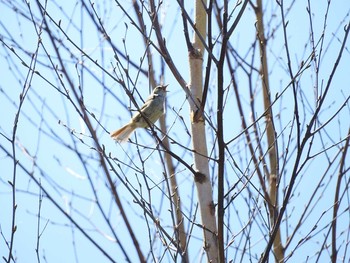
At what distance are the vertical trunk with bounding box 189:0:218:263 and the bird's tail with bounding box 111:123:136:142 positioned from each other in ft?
3.55

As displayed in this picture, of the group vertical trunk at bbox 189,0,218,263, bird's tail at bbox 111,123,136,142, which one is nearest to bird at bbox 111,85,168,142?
bird's tail at bbox 111,123,136,142

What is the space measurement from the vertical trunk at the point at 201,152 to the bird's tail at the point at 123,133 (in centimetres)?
108

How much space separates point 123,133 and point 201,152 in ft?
4.17

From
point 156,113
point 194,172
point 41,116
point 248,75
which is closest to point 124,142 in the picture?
point 156,113

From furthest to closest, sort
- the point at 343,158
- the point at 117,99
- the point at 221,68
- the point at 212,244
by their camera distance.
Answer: the point at 117,99, the point at 343,158, the point at 212,244, the point at 221,68

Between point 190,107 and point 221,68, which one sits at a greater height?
point 190,107

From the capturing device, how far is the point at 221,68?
221 centimetres

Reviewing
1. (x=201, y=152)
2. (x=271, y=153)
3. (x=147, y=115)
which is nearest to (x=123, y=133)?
(x=147, y=115)

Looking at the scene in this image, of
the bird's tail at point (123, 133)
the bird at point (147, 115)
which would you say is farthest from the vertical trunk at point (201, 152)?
the bird's tail at point (123, 133)

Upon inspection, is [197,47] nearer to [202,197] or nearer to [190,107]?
[190,107]

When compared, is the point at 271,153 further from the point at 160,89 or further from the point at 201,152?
the point at 201,152

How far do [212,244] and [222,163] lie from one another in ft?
1.73

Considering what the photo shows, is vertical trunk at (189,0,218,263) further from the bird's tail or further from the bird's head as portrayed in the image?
the bird's tail

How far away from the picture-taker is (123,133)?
406cm
